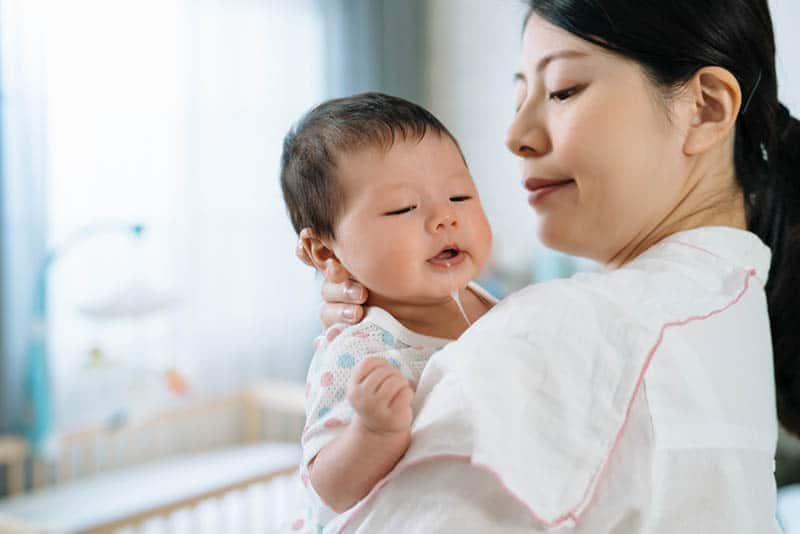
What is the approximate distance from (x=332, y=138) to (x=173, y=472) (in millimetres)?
2034

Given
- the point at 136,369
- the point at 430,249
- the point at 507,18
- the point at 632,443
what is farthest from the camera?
the point at 507,18

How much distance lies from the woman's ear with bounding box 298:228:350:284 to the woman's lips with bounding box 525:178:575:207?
212mm

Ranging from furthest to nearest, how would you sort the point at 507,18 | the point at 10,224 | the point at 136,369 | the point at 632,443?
the point at 507,18, the point at 136,369, the point at 10,224, the point at 632,443

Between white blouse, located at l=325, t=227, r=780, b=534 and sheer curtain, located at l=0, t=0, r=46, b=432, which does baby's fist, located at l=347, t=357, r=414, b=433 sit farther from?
sheer curtain, located at l=0, t=0, r=46, b=432

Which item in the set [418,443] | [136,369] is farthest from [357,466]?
[136,369]

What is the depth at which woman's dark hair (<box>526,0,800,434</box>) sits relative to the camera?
779 millimetres

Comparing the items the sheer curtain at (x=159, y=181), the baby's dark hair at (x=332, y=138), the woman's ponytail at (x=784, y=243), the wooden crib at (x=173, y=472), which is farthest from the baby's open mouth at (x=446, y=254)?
the sheer curtain at (x=159, y=181)

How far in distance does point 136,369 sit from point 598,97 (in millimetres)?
2351

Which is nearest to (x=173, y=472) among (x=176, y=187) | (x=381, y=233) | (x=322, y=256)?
(x=176, y=187)

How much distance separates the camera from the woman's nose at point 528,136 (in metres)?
0.85

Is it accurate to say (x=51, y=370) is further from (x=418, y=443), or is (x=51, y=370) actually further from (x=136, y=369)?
(x=418, y=443)

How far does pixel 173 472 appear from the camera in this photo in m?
2.60

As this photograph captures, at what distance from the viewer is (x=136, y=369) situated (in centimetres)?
283

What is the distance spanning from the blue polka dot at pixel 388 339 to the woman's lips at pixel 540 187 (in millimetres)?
220
